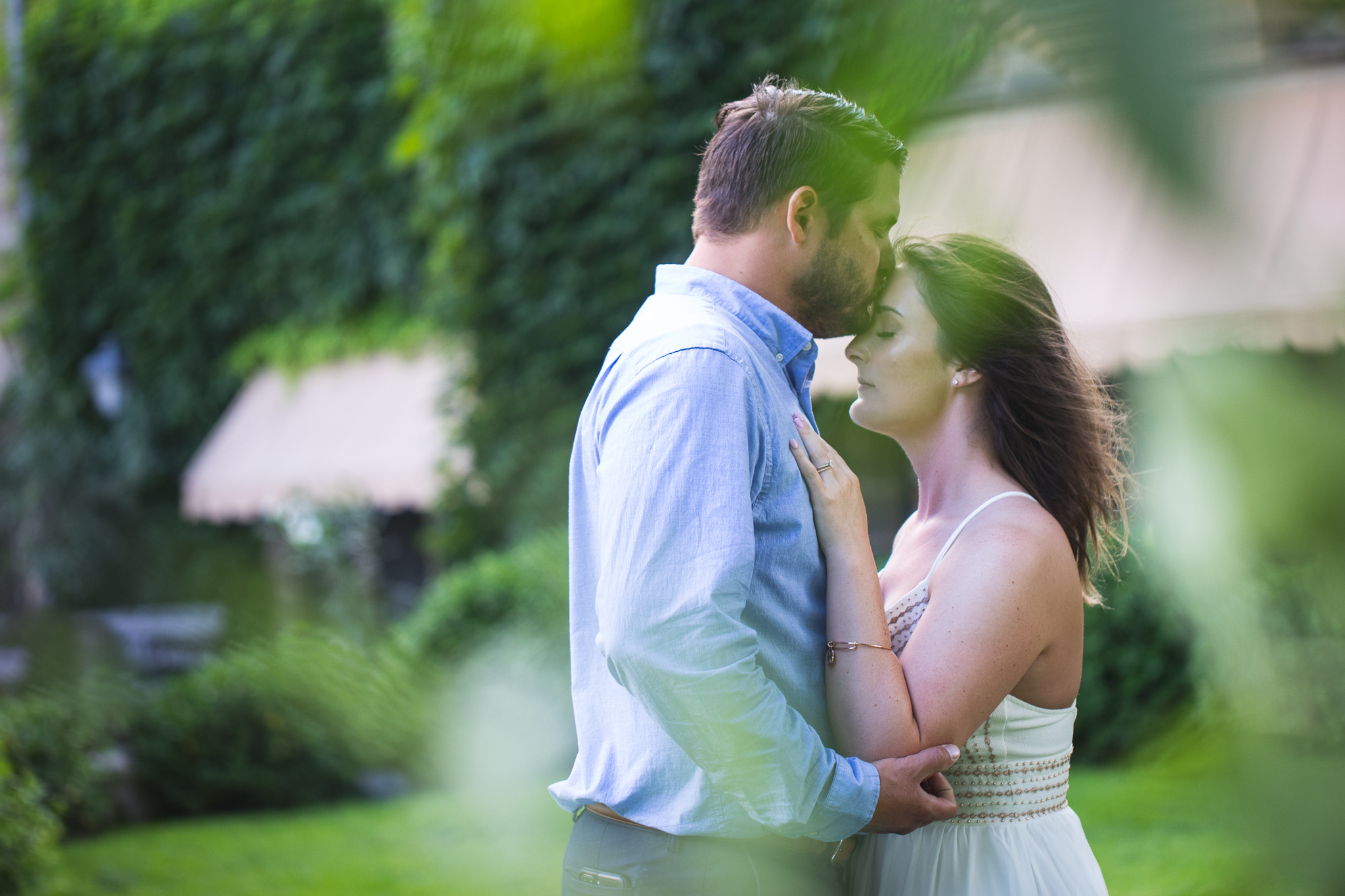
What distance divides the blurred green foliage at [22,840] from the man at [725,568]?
373 cm

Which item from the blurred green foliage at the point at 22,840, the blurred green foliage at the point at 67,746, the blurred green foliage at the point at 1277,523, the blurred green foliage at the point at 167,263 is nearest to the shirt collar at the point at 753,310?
the blurred green foliage at the point at 1277,523

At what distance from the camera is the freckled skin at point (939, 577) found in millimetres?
1582

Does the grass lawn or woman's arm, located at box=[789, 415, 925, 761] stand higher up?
woman's arm, located at box=[789, 415, 925, 761]

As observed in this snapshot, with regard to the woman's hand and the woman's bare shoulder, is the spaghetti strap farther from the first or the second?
the woman's hand

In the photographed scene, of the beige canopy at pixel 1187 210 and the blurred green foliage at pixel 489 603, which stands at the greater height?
the beige canopy at pixel 1187 210

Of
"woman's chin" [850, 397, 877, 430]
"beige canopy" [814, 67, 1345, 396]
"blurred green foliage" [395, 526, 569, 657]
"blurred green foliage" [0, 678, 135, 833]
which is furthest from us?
"blurred green foliage" [395, 526, 569, 657]

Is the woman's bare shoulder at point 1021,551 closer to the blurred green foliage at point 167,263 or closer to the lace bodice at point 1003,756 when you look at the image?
the lace bodice at point 1003,756

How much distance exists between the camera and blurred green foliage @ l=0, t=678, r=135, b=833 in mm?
5684

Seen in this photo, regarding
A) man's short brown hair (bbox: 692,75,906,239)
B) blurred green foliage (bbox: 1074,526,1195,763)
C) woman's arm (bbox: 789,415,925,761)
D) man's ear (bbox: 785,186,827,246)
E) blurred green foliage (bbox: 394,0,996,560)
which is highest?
blurred green foliage (bbox: 394,0,996,560)

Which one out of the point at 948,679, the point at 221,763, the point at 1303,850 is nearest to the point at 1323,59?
the point at 1303,850

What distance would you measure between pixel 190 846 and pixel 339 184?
7.29m

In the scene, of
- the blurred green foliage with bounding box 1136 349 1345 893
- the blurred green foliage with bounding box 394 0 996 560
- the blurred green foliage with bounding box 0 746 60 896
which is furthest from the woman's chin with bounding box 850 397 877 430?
the blurred green foliage with bounding box 0 746 60 896

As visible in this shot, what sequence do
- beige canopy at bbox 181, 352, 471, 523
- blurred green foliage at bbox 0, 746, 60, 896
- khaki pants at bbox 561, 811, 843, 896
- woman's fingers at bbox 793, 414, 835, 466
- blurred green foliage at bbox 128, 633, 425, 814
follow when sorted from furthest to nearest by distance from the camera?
1. beige canopy at bbox 181, 352, 471, 523
2. blurred green foliage at bbox 128, 633, 425, 814
3. blurred green foliage at bbox 0, 746, 60, 896
4. woman's fingers at bbox 793, 414, 835, 466
5. khaki pants at bbox 561, 811, 843, 896

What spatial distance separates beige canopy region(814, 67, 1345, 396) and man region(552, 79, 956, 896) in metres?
0.82
